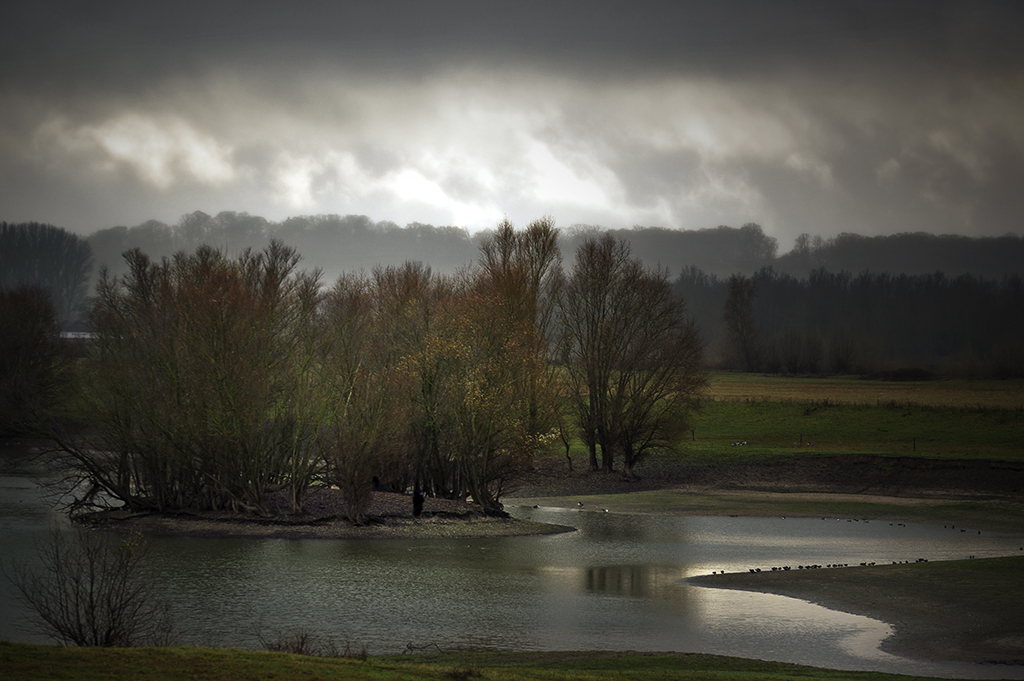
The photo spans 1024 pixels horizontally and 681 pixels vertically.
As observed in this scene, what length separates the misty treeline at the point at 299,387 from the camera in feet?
108

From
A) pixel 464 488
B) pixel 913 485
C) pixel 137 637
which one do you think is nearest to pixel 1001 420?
pixel 913 485

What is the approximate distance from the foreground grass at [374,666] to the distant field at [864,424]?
136ft

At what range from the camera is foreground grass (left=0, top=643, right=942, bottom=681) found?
11617 mm

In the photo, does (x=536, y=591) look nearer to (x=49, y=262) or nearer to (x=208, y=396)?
(x=208, y=396)

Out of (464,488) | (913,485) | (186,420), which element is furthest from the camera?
(913,485)

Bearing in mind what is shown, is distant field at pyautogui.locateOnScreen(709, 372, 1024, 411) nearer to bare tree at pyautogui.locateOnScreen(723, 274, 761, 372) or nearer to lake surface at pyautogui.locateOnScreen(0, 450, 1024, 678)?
bare tree at pyautogui.locateOnScreen(723, 274, 761, 372)

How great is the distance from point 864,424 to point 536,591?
51929mm

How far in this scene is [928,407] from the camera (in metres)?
71.6

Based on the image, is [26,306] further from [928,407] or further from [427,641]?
[928,407]

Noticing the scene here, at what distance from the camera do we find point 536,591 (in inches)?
928

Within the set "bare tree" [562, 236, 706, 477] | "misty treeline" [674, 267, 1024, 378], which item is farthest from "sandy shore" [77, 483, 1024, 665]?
"misty treeline" [674, 267, 1024, 378]

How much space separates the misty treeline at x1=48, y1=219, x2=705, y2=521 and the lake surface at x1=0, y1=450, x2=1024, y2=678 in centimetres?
427

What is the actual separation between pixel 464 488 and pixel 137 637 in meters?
25.9

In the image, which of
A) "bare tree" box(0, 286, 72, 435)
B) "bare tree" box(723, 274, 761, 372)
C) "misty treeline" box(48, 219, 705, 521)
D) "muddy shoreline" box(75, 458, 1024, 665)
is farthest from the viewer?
"bare tree" box(723, 274, 761, 372)
